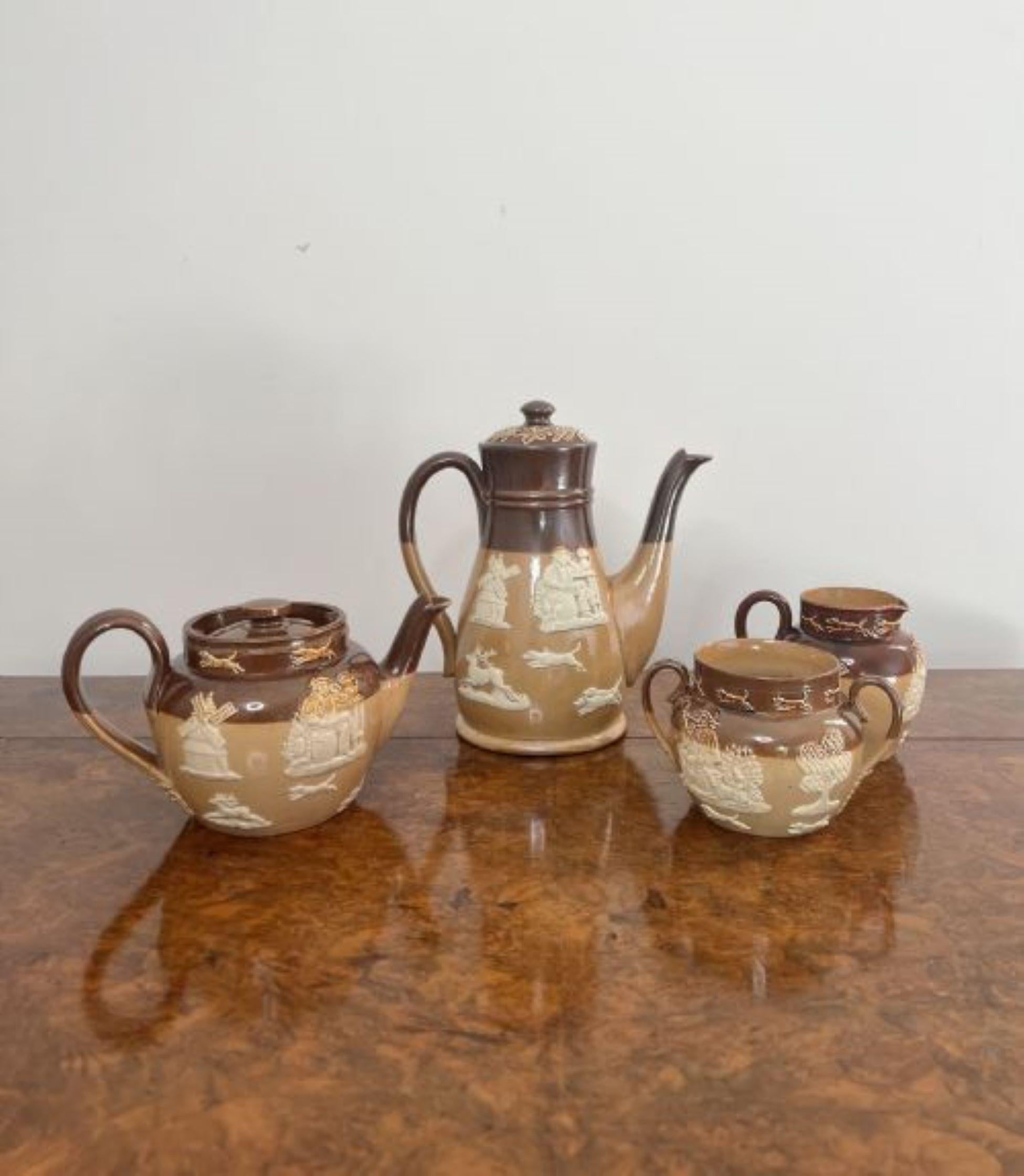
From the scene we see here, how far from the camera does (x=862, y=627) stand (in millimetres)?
758

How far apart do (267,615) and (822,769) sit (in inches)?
14.3

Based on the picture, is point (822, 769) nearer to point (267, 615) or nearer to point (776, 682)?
point (776, 682)

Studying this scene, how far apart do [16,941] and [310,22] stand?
86 centimetres

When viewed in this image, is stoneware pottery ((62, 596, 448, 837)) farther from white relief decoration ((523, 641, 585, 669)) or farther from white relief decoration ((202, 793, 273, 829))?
white relief decoration ((523, 641, 585, 669))

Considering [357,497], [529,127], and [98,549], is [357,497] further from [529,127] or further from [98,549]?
[529,127]

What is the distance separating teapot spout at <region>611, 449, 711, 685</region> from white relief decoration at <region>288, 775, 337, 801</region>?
0.88 ft

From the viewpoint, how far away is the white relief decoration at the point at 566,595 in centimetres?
76

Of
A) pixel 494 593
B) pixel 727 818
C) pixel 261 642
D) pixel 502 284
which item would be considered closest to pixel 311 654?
pixel 261 642

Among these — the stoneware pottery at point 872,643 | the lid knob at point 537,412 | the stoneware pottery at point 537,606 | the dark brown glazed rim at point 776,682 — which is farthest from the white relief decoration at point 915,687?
the lid knob at point 537,412

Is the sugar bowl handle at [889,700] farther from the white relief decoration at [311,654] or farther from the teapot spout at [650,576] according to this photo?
the white relief decoration at [311,654]

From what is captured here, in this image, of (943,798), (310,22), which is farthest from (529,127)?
(943,798)

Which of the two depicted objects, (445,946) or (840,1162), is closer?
(840,1162)

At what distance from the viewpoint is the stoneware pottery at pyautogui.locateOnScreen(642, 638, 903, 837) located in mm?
626

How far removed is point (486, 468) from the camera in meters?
0.78
